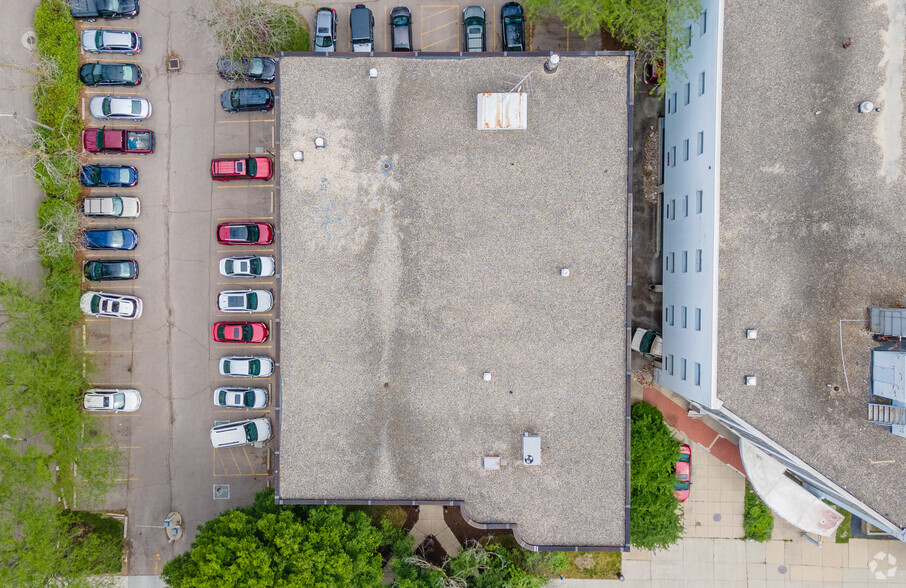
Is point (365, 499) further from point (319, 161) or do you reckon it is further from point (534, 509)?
point (319, 161)

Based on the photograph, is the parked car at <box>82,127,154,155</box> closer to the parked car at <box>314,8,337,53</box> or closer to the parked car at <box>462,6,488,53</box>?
the parked car at <box>314,8,337,53</box>

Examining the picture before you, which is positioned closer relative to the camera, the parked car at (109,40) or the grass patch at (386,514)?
the grass patch at (386,514)

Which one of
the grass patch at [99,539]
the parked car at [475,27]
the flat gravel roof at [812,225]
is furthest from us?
the parked car at [475,27]

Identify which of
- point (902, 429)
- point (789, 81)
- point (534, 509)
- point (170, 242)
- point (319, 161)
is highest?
point (789, 81)

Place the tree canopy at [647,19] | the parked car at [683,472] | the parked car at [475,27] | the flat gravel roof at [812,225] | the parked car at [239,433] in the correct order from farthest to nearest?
the parked car at [683,472]
the parked car at [239,433]
the parked car at [475,27]
the tree canopy at [647,19]
the flat gravel roof at [812,225]

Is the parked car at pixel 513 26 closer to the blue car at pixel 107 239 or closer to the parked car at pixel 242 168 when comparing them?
the parked car at pixel 242 168

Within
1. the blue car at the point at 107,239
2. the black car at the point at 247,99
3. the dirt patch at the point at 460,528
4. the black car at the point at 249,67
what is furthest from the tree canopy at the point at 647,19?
the dirt patch at the point at 460,528

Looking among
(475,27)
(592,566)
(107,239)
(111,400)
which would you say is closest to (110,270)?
(107,239)

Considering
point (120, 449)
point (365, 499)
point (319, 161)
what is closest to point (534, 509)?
point (365, 499)
